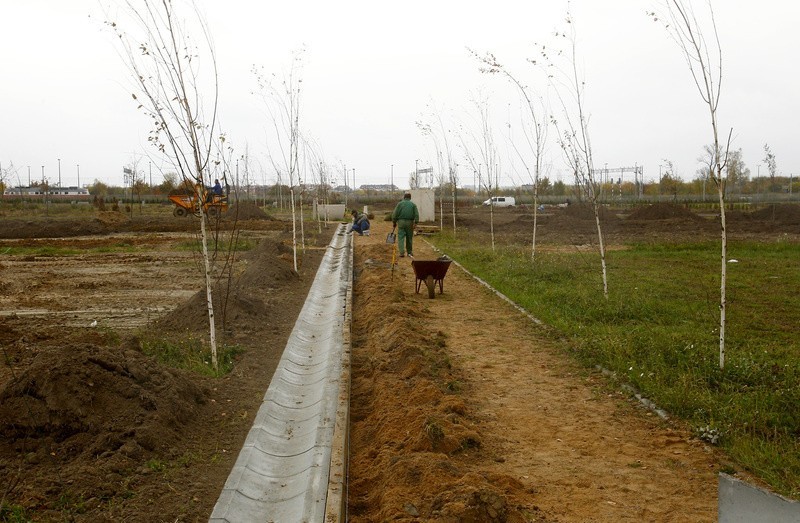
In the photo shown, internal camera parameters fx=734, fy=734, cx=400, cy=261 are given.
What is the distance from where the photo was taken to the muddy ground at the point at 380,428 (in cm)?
465

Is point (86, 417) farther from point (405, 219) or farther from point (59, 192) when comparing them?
point (59, 192)

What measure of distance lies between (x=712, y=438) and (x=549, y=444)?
4.04 feet

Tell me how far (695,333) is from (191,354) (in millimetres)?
6017

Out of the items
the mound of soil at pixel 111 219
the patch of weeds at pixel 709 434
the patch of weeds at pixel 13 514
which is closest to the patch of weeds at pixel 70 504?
the patch of weeds at pixel 13 514

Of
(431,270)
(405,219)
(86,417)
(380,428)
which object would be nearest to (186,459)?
(86,417)

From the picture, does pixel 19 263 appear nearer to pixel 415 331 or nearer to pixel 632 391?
pixel 415 331

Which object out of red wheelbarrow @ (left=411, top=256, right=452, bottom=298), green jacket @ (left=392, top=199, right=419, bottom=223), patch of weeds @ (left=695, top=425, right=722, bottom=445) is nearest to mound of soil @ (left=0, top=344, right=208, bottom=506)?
patch of weeds @ (left=695, top=425, right=722, bottom=445)

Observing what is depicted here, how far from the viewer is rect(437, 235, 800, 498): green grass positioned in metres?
5.78

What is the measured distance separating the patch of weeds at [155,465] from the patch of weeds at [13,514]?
92cm

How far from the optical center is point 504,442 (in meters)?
6.00

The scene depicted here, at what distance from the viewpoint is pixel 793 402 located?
6.16 m

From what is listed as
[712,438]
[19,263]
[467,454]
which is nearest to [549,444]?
[467,454]

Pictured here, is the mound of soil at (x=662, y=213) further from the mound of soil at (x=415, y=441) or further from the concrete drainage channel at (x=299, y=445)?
the concrete drainage channel at (x=299, y=445)

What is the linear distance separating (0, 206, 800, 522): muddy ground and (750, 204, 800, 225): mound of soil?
28.5 metres
